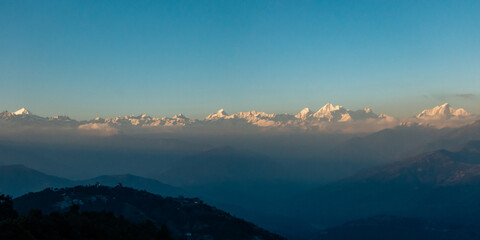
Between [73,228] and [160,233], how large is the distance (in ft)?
162

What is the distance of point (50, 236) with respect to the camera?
5187 inches

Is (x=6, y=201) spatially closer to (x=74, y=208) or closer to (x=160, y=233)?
(x=74, y=208)

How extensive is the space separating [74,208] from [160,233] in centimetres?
3535

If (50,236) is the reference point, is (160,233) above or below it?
below

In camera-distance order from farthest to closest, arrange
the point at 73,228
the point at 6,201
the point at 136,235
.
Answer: the point at 6,201
the point at 136,235
the point at 73,228

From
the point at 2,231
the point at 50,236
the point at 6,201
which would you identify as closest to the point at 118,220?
the point at 6,201

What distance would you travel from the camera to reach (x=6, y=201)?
18075cm

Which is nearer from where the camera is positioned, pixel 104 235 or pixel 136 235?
pixel 104 235

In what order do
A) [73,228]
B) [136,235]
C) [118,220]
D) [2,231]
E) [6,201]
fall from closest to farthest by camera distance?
[2,231] < [73,228] < [136,235] < [6,201] < [118,220]

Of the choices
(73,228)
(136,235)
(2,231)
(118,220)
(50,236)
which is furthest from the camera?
(118,220)

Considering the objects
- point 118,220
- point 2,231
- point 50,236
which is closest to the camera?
point 2,231

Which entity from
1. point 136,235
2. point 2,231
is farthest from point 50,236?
point 136,235

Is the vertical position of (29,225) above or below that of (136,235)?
above

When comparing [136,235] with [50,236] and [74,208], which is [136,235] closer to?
[74,208]
